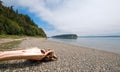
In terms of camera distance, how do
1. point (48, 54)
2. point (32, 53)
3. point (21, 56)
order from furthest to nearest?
1. point (48, 54)
2. point (32, 53)
3. point (21, 56)

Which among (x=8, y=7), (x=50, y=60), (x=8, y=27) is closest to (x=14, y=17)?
(x=8, y=7)

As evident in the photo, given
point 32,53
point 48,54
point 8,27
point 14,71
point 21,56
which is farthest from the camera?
point 8,27

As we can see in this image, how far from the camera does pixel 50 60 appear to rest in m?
10.6

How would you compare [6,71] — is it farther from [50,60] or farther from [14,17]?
[14,17]

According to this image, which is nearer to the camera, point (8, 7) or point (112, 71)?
point (112, 71)

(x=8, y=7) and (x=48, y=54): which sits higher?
(x=8, y=7)

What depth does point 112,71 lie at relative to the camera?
8195 mm

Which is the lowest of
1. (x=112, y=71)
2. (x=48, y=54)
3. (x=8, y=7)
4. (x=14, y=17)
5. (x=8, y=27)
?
(x=112, y=71)

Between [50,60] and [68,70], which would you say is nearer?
[68,70]

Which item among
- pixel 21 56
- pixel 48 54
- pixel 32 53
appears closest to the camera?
pixel 21 56

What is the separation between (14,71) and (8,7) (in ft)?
300

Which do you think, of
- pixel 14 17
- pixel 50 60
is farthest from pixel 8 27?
pixel 50 60

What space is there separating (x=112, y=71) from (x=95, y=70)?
3.38 ft

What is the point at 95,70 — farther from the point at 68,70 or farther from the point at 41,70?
the point at 41,70
